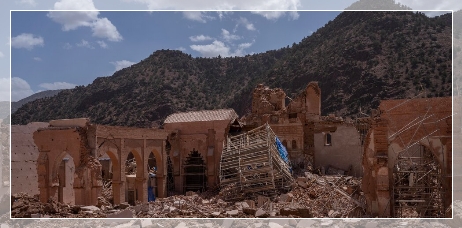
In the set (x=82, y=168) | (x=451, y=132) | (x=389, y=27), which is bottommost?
(x=82, y=168)

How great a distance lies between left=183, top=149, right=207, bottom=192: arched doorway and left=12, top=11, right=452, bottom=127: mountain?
21077mm

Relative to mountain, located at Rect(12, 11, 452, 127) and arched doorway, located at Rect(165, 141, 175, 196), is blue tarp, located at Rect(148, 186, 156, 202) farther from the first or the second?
mountain, located at Rect(12, 11, 452, 127)

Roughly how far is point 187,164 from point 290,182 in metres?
9.76

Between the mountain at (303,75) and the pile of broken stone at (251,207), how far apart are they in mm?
25943

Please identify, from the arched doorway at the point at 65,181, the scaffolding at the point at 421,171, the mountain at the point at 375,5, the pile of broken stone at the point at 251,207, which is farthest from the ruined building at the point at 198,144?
the mountain at the point at 375,5

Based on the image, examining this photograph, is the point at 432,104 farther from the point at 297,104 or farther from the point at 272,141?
the point at 297,104

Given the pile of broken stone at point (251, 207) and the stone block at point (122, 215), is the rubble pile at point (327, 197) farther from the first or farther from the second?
the stone block at point (122, 215)

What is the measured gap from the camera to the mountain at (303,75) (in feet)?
169

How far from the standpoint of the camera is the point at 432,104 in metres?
16.3

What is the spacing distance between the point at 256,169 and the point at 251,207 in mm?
3648

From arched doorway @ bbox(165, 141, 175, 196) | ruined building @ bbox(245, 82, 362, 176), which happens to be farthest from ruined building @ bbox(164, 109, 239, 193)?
ruined building @ bbox(245, 82, 362, 176)

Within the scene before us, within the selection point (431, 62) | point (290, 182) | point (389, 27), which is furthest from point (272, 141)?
point (389, 27)

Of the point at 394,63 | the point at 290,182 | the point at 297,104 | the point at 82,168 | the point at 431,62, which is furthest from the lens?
the point at 394,63

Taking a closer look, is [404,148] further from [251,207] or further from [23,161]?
[23,161]
